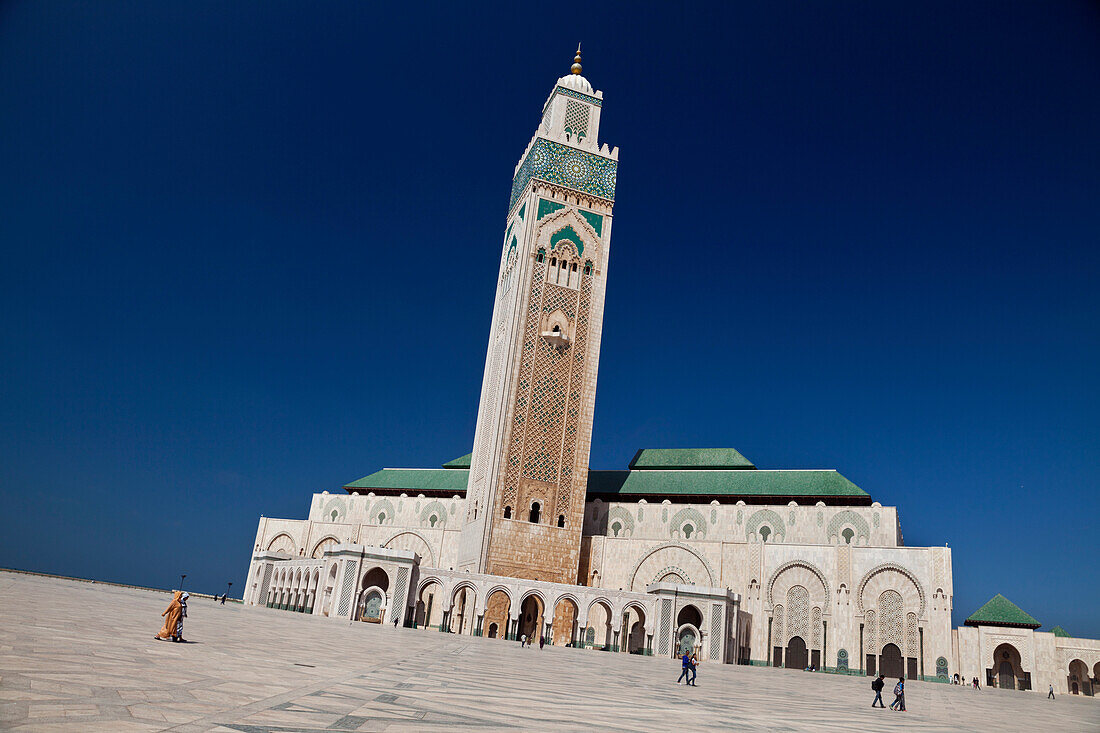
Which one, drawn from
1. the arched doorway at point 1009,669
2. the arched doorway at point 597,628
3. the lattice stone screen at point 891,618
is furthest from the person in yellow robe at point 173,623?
the arched doorway at point 1009,669

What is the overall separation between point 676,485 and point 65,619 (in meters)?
29.9

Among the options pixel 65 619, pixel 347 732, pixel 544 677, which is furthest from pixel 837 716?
pixel 65 619

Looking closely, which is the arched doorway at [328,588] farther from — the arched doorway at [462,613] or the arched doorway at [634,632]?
the arched doorway at [634,632]

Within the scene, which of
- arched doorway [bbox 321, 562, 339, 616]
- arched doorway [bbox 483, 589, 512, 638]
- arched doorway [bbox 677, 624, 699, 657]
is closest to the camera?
arched doorway [bbox 677, 624, 699, 657]

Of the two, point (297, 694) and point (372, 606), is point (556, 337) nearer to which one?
point (372, 606)

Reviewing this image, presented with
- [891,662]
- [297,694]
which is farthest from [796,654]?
[297,694]

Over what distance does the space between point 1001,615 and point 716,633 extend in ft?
45.9

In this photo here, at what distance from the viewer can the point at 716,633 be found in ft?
93.0

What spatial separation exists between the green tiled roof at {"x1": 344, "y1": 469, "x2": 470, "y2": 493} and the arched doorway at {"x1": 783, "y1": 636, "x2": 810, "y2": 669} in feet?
60.0

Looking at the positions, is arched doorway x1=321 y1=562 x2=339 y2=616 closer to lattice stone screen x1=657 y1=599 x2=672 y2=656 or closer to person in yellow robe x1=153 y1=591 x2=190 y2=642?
lattice stone screen x1=657 y1=599 x2=672 y2=656

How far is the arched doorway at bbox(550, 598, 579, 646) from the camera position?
97.6ft

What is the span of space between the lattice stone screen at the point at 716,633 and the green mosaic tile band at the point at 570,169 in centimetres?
1945

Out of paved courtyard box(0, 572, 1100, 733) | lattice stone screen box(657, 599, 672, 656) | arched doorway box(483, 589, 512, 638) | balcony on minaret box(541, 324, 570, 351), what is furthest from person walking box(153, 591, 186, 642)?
balcony on minaret box(541, 324, 570, 351)

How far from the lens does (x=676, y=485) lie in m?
36.8
